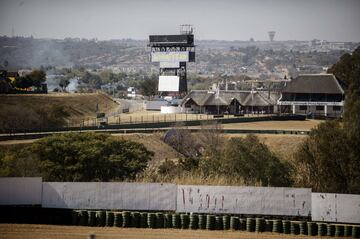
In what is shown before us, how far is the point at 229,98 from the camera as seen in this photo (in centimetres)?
11950

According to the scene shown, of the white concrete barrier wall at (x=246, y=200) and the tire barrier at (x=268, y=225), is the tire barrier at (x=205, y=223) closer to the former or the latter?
the tire barrier at (x=268, y=225)

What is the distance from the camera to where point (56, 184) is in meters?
45.2

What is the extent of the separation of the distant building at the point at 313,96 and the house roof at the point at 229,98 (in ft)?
12.0

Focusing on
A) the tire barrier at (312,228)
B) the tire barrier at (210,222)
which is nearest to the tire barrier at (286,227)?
the tire barrier at (312,228)

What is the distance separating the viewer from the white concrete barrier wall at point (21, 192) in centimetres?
4497

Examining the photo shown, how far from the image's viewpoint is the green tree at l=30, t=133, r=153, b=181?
56.9 m

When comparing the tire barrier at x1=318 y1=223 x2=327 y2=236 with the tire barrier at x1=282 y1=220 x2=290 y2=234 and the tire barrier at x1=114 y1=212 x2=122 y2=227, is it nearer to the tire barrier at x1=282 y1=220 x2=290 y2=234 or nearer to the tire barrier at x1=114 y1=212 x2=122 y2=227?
the tire barrier at x1=282 y1=220 x2=290 y2=234

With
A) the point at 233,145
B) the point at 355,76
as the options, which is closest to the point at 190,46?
the point at 355,76

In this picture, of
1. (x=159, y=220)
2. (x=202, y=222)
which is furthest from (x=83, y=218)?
(x=202, y=222)

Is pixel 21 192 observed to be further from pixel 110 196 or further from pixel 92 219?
pixel 110 196

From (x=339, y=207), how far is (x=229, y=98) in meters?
75.2

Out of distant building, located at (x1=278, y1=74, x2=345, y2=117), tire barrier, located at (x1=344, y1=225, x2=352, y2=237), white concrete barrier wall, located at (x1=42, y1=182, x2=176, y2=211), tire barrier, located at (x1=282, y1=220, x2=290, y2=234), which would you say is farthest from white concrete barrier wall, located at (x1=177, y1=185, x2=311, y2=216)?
distant building, located at (x1=278, y1=74, x2=345, y2=117)

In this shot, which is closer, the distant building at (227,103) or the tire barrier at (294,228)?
the tire barrier at (294,228)

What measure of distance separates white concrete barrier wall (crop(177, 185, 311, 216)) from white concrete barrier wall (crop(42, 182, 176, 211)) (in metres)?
0.97
